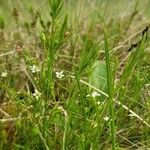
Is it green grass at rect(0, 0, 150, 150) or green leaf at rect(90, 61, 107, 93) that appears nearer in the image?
green grass at rect(0, 0, 150, 150)

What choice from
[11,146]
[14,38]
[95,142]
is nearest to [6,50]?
[14,38]

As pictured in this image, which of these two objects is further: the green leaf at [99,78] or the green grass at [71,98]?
the green leaf at [99,78]

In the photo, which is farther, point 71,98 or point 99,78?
point 99,78

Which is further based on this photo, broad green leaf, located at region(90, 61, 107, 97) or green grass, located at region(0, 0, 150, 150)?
broad green leaf, located at region(90, 61, 107, 97)

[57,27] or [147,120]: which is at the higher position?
[57,27]

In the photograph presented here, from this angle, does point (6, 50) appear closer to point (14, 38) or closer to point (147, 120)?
point (14, 38)

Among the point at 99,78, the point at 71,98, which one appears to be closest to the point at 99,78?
the point at 99,78

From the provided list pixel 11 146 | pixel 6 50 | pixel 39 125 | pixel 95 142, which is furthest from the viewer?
pixel 6 50

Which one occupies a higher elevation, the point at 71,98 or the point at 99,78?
the point at 71,98

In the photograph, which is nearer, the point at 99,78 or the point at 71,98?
the point at 71,98

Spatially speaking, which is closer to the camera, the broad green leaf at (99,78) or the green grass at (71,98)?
the green grass at (71,98)

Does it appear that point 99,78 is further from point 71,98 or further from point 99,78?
point 71,98
